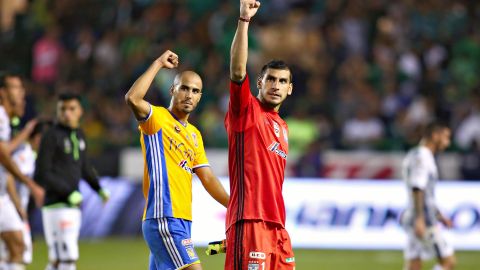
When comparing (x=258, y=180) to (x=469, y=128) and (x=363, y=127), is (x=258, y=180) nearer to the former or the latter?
(x=363, y=127)

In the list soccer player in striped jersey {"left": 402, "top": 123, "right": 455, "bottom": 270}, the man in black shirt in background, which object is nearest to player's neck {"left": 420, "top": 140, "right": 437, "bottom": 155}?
soccer player in striped jersey {"left": 402, "top": 123, "right": 455, "bottom": 270}

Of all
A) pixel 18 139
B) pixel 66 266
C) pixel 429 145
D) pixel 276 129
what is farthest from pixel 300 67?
pixel 276 129

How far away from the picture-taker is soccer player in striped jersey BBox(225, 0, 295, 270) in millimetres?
6953

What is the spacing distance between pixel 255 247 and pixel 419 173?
16.1 ft

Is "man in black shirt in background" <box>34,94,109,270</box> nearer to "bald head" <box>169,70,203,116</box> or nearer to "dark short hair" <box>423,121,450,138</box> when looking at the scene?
"bald head" <box>169,70,203,116</box>

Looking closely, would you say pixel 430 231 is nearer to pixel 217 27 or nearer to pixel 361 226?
pixel 361 226

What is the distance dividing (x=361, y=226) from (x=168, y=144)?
31.2 feet

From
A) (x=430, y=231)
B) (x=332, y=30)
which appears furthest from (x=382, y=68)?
(x=430, y=231)

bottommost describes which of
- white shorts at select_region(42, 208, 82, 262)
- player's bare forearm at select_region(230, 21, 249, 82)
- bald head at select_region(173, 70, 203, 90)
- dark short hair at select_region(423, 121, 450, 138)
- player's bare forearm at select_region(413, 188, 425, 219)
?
white shorts at select_region(42, 208, 82, 262)

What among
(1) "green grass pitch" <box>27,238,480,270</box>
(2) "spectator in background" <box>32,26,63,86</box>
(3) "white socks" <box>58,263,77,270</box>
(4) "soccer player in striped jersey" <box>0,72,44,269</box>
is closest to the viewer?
(3) "white socks" <box>58,263,77,270</box>

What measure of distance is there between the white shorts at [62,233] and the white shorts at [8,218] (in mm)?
380

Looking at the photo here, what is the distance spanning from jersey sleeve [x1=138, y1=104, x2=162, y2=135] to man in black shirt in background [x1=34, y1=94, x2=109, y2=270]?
109 inches

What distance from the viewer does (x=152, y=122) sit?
768cm

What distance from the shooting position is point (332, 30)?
20688 mm
